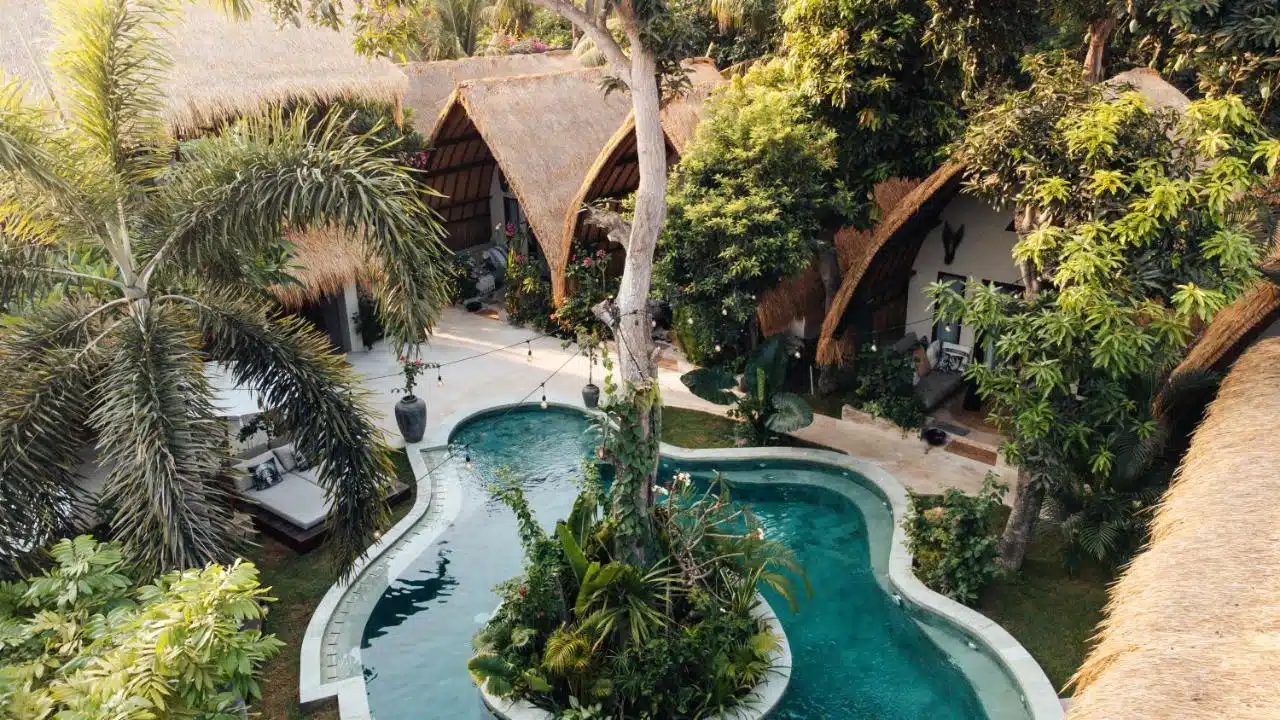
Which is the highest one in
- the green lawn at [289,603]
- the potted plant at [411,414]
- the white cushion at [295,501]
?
the potted plant at [411,414]

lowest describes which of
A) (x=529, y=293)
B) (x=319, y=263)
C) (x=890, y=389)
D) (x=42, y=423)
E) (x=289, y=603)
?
(x=289, y=603)

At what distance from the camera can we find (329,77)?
48.3ft

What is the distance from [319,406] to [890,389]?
28.0 ft

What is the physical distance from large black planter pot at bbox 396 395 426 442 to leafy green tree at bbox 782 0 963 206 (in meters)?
6.92

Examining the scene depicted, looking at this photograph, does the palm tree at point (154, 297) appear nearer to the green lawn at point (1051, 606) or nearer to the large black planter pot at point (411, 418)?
the large black planter pot at point (411, 418)

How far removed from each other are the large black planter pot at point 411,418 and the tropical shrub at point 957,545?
6.86m

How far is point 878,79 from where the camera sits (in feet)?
38.1

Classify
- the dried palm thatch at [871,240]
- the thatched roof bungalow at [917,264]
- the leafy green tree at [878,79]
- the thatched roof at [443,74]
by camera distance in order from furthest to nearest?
the thatched roof at [443,74]
the thatched roof bungalow at [917,264]
the dried palm thatch at [871,240]
the leafy green tree at [878,79]

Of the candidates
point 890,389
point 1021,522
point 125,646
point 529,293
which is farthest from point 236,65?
point 1021,522

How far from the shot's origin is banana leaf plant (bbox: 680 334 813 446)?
12.5 m

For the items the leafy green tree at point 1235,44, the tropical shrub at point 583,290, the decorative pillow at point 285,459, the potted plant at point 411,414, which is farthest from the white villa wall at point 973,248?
the decorative pillow at point 285,459

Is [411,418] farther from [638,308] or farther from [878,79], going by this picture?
[878,79]

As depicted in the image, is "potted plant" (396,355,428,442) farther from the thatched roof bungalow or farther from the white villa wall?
the white villa wall

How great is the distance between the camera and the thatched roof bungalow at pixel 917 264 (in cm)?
1286
